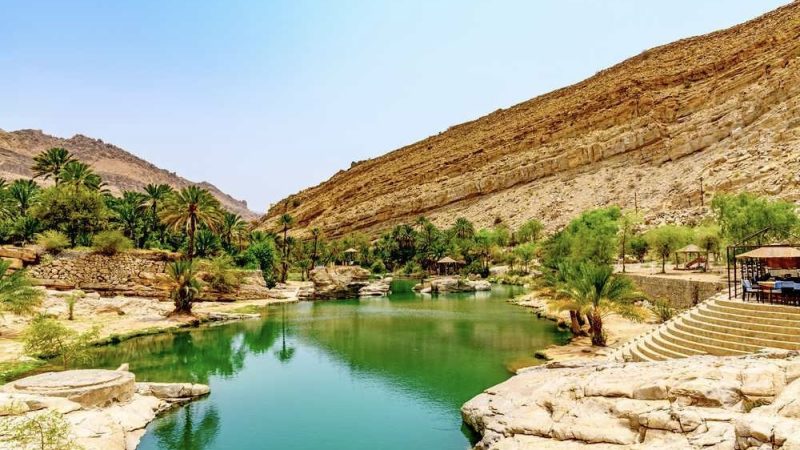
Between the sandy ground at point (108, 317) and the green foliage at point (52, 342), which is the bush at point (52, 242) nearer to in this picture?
the sandy ground at point (108, 317)

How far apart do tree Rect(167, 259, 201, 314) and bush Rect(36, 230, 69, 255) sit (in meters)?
12.6

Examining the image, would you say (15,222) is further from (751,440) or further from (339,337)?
(751,440)

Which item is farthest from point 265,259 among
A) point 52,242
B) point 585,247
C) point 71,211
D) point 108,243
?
point 585,247

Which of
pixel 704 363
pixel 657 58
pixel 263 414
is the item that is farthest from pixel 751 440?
pixel 657 58

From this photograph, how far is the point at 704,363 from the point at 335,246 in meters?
80.8

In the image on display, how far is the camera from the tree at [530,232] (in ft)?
266

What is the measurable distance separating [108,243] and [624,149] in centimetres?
8554

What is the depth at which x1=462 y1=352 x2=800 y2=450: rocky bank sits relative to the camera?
802 centimetres

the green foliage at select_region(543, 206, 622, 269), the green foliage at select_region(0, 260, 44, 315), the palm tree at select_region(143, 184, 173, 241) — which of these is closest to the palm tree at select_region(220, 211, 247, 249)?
the palm tree at select_region(143, 184, 173, 241)

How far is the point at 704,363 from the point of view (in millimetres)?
11500

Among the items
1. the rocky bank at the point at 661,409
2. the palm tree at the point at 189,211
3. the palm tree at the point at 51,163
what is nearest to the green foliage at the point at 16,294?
the palm tree at the point at 189,211

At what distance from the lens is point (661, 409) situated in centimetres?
964

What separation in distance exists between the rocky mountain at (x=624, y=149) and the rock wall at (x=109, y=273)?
58059mm

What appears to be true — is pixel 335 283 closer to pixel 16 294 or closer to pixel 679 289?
pixel 16 294
